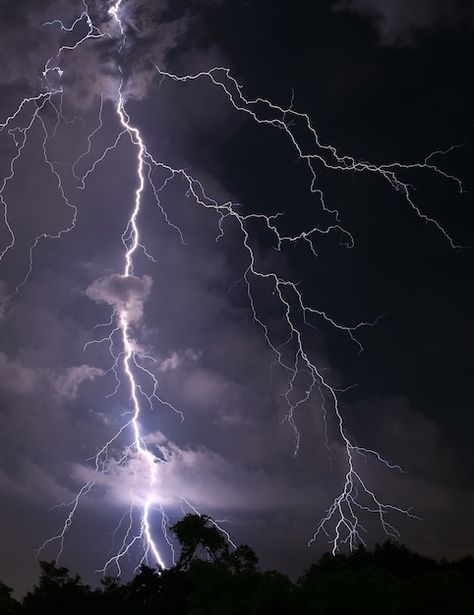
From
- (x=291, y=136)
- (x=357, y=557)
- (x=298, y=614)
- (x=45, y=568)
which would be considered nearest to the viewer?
(x=298, y=614)

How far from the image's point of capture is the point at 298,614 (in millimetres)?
11211

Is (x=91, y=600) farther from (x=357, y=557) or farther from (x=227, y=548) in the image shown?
(x=357, y=557)

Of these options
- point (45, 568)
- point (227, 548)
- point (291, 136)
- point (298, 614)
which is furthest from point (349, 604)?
point (45, 568)

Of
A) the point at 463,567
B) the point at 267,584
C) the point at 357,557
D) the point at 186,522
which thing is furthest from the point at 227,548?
the point at 463,567

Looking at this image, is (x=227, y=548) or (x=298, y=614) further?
(x=227, y=548)

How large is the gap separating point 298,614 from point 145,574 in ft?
37.6

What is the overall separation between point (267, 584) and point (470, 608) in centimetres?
401

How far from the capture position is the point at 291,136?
1952 cm

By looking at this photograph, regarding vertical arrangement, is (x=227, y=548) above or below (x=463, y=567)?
below

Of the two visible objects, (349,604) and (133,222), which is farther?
(133,222)

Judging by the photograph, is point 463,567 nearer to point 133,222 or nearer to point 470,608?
point 470,608

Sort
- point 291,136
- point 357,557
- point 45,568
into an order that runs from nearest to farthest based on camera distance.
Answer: point 291,136, point 357,557, point 45,568

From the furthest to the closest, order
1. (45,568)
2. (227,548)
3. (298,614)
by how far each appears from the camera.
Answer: (45,568)
(227,548)
(298,614)

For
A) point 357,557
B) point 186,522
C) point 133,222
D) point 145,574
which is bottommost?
point 145,574
